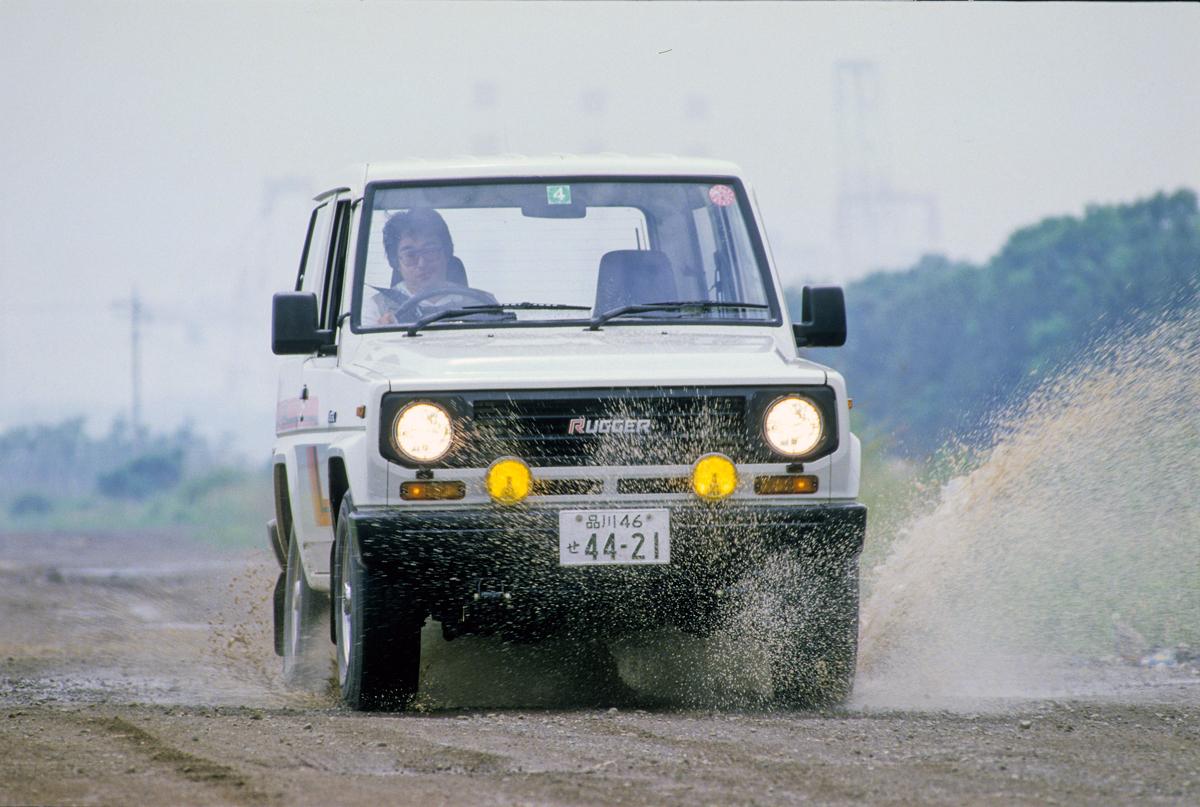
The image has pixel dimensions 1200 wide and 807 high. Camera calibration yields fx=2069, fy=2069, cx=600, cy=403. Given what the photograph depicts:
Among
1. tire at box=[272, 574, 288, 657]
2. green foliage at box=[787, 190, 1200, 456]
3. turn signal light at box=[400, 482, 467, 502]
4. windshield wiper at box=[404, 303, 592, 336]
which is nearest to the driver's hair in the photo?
windshield wiper at box=[404, 303, 592, 336]

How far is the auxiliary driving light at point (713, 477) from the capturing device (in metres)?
7.18

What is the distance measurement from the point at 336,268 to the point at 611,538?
2.12 meters

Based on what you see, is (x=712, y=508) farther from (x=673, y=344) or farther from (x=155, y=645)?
(x=155, y=645)

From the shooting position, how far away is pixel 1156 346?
11.1 meters

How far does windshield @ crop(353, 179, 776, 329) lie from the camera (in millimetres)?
8125

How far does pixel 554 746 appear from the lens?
243 inches

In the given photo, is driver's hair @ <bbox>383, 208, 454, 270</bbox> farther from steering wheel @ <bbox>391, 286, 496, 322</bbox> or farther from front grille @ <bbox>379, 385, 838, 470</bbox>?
front grille @ <bbox>379, 385, 838, 470</bbox>

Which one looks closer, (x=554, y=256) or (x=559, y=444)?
(x=559, y=444)

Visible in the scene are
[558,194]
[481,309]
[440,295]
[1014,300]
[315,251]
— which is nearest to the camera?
[481,309]

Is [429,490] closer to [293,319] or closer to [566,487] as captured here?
[566,487]

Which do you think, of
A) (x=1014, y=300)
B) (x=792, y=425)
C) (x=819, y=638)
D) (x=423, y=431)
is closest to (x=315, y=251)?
(x=423, y=431)

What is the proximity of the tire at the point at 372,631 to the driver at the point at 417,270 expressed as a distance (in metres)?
0.92

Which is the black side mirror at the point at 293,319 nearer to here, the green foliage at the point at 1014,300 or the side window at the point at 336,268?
the side window at the point at 336,268

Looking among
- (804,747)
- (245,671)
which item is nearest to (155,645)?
(245,671)
